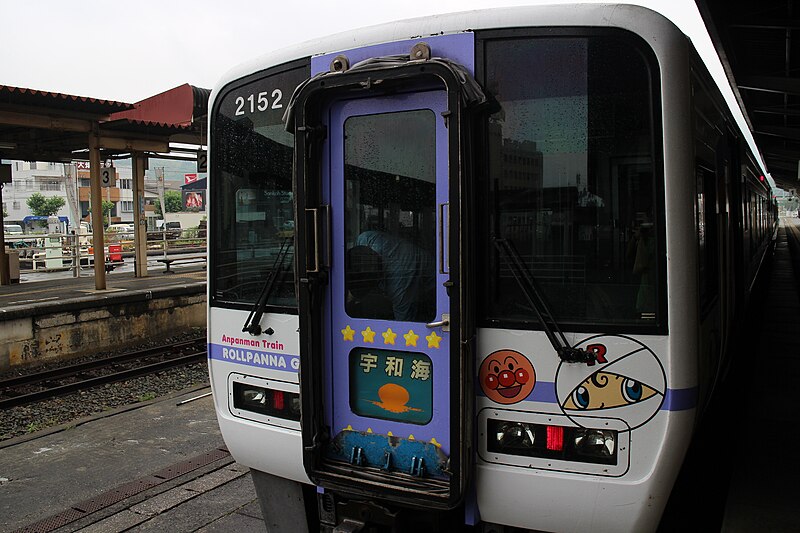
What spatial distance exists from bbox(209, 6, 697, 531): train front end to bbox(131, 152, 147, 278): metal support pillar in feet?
43.8

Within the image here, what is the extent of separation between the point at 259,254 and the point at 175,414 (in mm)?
4437

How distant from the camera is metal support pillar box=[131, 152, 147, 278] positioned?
15.6 metres

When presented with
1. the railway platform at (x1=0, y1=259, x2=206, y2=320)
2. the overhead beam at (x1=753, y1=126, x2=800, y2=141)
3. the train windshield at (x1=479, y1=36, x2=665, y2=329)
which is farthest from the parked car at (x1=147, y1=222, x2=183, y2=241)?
the overhead beam at (x1=753, y1=126, x2=800, y2=141)

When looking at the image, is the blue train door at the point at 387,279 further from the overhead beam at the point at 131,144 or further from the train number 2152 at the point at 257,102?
the overhead beam at the point at 131,144

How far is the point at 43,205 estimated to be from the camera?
187 ft

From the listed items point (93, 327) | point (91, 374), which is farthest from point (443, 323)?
point (93, 327)

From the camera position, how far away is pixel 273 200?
135 inches

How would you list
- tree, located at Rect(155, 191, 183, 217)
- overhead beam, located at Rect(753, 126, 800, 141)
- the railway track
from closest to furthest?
the railway track
overhead beam, located at Rect(753, 126, 800, 141)
tree, located at Rect(155, 191, 183, 217)

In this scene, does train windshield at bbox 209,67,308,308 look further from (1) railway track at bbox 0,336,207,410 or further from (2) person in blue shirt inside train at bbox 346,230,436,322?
(1) railway track at bbox 0,336,207,410

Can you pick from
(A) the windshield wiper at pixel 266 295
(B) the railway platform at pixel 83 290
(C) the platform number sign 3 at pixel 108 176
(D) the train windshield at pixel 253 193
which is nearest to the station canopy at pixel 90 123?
(C) the platform number sign 3 at pixel 108 176

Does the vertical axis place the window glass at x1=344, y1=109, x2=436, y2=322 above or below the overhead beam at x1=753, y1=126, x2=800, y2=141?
below

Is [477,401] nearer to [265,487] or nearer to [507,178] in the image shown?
[507,178]

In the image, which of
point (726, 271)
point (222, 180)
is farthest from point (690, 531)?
point (222, 180)

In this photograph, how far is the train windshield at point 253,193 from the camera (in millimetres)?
3354
